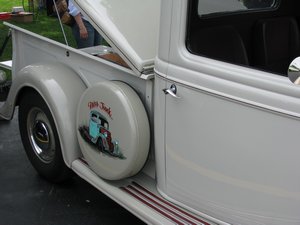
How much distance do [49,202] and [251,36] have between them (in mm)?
1717

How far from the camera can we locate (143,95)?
2.36 meters

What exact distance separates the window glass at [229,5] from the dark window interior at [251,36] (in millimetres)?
28

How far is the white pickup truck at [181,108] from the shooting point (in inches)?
72.7

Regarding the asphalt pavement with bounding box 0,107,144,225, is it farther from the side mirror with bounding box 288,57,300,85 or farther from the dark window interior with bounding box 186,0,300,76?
the side mirror with bounding box 288,57,300,85

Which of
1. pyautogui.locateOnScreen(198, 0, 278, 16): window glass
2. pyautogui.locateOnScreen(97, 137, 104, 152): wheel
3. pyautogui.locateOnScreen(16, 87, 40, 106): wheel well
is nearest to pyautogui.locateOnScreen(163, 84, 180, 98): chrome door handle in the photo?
pyautogui.locateOnScreen(198, 0, 278, 16): window glass

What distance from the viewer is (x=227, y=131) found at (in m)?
1.93

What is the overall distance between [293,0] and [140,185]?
1.54 m

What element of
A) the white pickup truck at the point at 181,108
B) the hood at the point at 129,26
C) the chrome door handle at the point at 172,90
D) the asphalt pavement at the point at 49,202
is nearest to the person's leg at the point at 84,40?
the white pickup truck at the point at 181,108

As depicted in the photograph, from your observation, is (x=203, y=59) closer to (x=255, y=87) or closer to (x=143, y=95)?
(x=255, y=87)

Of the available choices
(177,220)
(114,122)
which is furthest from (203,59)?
(177,220)

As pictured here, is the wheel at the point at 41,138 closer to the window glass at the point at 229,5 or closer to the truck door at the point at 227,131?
the truck door at the point at 227,131

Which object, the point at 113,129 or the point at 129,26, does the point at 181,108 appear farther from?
the point at 129,26

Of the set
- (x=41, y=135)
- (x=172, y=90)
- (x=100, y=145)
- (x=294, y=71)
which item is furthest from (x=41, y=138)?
(x=294, y=71)

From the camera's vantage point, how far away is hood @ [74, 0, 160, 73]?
2.29m
